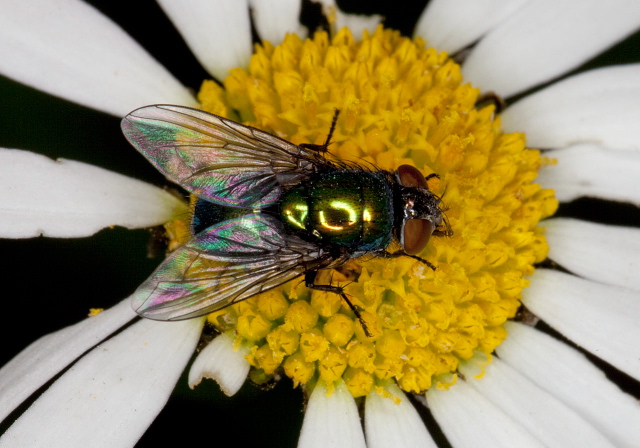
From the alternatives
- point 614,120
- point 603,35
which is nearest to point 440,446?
point 614,120

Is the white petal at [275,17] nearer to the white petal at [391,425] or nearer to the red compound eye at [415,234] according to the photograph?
the red compound eye at [415,234]


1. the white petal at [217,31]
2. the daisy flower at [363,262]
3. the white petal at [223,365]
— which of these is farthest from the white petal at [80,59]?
the white petal at [223,365]

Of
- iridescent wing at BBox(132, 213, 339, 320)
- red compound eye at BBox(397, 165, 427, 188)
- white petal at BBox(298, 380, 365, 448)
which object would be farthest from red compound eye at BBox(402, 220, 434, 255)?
white petal at BBox(298, 380, 365, 448)

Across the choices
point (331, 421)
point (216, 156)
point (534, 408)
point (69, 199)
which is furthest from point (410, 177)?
point (69, 199)

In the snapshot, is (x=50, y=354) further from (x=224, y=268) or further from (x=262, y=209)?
(x=262, y=209)

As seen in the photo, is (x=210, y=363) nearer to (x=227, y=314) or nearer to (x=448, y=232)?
(x=227, y=314)

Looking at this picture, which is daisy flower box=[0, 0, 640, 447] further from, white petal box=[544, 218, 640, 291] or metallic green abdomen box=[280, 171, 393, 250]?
metallic green abdomen box=[280, 171, 393, 250]
